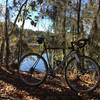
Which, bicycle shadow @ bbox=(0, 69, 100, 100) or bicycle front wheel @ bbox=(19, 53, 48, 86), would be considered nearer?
bicycle shadow @ bbox=(0, 69, 100, 100)

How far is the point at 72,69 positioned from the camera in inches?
266

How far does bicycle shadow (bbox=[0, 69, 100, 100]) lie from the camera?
6.30 m

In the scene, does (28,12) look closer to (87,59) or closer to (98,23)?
(98,23)

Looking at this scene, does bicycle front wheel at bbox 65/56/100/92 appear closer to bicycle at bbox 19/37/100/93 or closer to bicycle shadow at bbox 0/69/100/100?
bicycle at bbox 19/37/100/93

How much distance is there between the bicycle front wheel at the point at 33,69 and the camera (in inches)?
275

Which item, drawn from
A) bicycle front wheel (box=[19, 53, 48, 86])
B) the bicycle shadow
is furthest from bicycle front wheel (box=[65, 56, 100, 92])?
bicycle front wheel (box=[19, 53, 48, 86])

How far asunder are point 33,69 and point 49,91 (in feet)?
2.65

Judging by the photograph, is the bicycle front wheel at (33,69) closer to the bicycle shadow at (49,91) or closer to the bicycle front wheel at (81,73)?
the bicycle shadow at (49,91)

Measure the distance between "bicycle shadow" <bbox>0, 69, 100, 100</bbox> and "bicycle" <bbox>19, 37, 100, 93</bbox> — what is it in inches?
4.9

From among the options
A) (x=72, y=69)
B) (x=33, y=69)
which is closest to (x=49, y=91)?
(x=72, y=69)

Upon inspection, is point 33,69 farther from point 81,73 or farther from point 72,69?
point 81,73

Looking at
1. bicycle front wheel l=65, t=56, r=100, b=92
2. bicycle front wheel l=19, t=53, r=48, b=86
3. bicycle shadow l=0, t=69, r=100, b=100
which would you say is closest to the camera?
bicycle shadow l=0, t=69, r=100, b=100

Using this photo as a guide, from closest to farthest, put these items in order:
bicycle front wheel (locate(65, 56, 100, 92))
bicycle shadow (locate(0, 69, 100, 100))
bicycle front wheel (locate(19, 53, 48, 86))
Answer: bicycle shadow (locate(0, 69, 100, 100)) → bicycle front wheel (locate(65, 56, 100, 92)) → bicycle front wheel (locate(19, 53, 48, 86))

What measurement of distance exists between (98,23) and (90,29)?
581 mm
